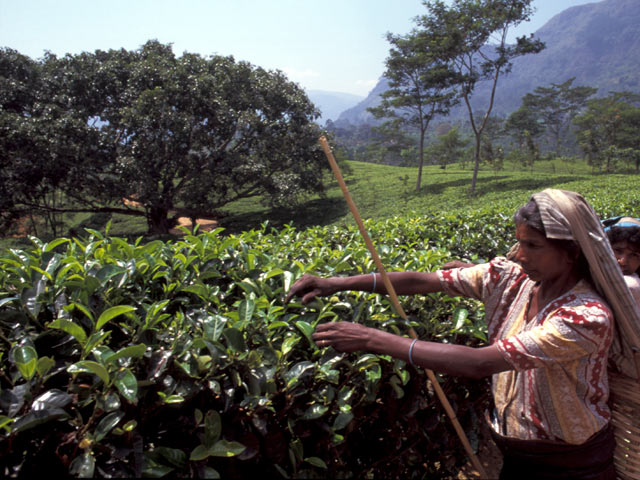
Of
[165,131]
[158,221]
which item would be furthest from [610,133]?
[158,221]

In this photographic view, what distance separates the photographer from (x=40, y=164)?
13.0 metres

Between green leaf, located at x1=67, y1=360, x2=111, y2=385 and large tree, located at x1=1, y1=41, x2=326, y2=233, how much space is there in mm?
13845

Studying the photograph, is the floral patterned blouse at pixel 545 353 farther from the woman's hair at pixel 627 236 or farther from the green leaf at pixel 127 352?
the green leaf at pixel 127 352

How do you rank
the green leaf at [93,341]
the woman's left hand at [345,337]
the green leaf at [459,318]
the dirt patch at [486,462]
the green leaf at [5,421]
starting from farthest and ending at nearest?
the dirt patch at [486,462], the green leaf at [459,318], the woman's left hand at [345,337], the green leaf at [93,341], the green leaf at [5,421]

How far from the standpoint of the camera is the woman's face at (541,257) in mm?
1234

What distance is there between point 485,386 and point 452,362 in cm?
98

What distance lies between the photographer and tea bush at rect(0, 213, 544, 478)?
98cm

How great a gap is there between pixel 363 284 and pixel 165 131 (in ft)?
46.6

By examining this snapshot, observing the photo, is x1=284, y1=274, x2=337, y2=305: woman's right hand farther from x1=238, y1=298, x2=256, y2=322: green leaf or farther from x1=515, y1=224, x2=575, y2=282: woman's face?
x1=515, y1=224, x2=575, y2=282: woman's face

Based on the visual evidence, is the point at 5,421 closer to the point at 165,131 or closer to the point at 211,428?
the point at 211,428

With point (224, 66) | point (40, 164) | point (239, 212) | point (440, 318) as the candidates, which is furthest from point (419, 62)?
point (440, 318)

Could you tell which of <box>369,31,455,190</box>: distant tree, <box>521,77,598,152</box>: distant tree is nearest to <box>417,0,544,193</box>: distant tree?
<box>369,31,455,190</box>: distant tree

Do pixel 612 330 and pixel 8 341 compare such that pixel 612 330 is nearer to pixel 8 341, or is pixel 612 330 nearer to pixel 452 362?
pixel 452 362

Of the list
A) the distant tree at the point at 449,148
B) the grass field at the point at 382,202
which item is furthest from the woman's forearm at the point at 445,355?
the distant tree at the point at 449,148
